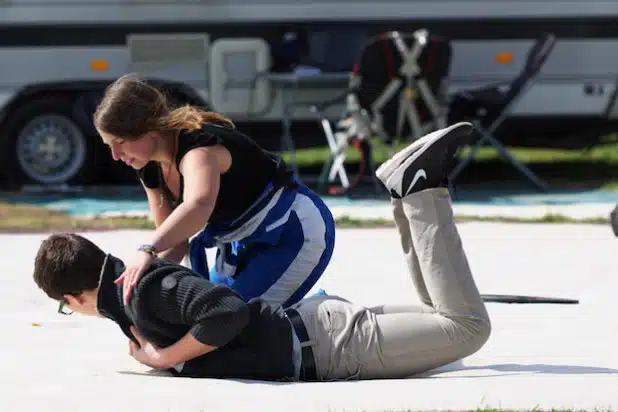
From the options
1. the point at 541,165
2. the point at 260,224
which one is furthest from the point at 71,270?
the point at 541,165

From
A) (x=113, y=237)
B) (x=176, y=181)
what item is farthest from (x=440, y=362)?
(x=113, y=237)

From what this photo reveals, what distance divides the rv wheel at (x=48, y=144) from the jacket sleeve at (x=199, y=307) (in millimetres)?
7267

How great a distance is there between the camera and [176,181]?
180 inches

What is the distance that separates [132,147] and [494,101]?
21.4 feet

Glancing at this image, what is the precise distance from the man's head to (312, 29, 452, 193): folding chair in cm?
634

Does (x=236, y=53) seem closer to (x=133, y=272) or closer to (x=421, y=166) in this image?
(x=421, y=166)

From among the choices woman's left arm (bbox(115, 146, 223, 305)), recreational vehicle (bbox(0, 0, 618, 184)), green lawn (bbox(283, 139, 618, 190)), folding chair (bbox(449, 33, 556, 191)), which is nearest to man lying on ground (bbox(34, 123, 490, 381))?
woman's left arm (bbox(115, 146, 223, 305))

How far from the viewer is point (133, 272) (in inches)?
156

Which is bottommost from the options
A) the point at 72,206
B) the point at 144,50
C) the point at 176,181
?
the point at 72,206

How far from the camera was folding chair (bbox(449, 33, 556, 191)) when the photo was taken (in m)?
10.5

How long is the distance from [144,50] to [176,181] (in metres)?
6.54

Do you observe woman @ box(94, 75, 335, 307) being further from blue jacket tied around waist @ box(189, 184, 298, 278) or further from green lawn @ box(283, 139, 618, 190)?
green lawn @ box(283, 139, 618, 190)

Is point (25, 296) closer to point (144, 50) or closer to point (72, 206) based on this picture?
point (72, 206)

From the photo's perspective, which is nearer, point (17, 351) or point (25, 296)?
point (17, 351)
